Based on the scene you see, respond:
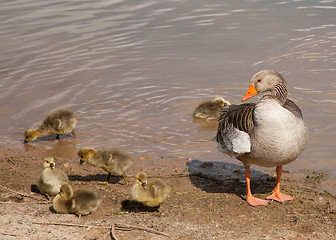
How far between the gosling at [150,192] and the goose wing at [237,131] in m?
0.98

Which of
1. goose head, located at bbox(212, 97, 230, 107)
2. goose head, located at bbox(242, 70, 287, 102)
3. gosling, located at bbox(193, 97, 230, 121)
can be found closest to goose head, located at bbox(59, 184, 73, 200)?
goose head, located at bbox(242, 70, 287, 102)

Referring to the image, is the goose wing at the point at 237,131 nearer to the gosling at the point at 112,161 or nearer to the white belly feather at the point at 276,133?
the white belly feather at the point at 276,133

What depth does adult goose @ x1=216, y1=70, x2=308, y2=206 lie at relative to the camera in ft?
20.5

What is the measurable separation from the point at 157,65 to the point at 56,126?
11.9ft

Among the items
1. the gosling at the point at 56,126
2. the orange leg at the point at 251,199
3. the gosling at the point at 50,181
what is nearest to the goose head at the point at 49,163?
the gosling at the point at 50,181

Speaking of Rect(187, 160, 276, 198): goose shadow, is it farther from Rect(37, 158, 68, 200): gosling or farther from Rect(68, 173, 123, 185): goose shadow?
Rect(37, 158, 68, 200): gosling

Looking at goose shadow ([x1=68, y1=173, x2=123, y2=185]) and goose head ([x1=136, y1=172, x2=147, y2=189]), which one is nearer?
goose head ([x1=136, y1=172, x2=147, y2=189])

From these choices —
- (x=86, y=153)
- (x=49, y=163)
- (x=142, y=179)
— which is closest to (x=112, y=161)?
(x=86, y=153)

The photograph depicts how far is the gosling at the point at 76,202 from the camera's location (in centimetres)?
632

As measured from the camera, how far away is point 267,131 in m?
6.27

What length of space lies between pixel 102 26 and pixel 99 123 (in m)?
5.45

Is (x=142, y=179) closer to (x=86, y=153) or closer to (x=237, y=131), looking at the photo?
(x=237, y=131)

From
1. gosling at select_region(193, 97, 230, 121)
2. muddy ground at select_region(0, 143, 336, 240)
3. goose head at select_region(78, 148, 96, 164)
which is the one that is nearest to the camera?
muddy ground at select_region(0, 143, 336, 240)

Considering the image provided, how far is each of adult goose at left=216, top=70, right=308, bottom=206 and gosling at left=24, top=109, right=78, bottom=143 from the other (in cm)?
314
